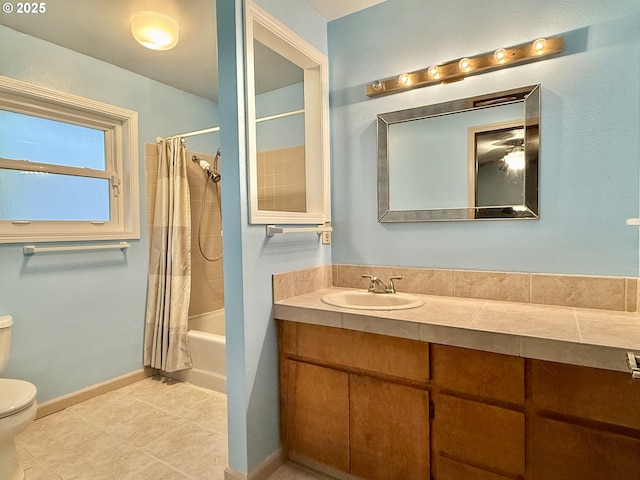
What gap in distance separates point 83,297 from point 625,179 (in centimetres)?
324

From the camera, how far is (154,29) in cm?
198

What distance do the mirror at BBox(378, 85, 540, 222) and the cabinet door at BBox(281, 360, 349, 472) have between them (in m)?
0.95

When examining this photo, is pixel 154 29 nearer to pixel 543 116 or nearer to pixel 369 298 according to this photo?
pixel 369 298

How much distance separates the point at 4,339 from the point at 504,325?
8.53 feet

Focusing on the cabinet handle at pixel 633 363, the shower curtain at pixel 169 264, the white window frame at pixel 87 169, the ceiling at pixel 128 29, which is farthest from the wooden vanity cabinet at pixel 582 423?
the white window frame at pixel 87 169

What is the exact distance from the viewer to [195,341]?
2.70 m

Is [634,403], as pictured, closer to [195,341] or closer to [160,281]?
[195,341]

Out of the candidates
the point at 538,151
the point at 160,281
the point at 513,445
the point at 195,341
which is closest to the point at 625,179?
the point at 538,151

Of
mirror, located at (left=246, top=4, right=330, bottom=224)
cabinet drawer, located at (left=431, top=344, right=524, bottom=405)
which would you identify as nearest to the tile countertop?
cabinet drawer, located at (left=431, top=344, right=524, bottom=405)

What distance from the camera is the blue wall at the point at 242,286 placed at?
159 cm

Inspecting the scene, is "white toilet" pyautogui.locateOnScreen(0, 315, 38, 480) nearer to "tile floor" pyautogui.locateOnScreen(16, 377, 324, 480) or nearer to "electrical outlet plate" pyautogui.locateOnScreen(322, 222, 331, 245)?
"tile floor" pyautogui.locateOnScreen(16, 377, 324, 480)

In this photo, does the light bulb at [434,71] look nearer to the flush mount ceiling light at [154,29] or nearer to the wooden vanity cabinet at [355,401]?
the wooden vanity cabinet at [355,401]

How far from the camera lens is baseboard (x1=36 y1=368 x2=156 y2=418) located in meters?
2.28

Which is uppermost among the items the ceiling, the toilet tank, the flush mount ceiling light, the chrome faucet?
the ceiling
